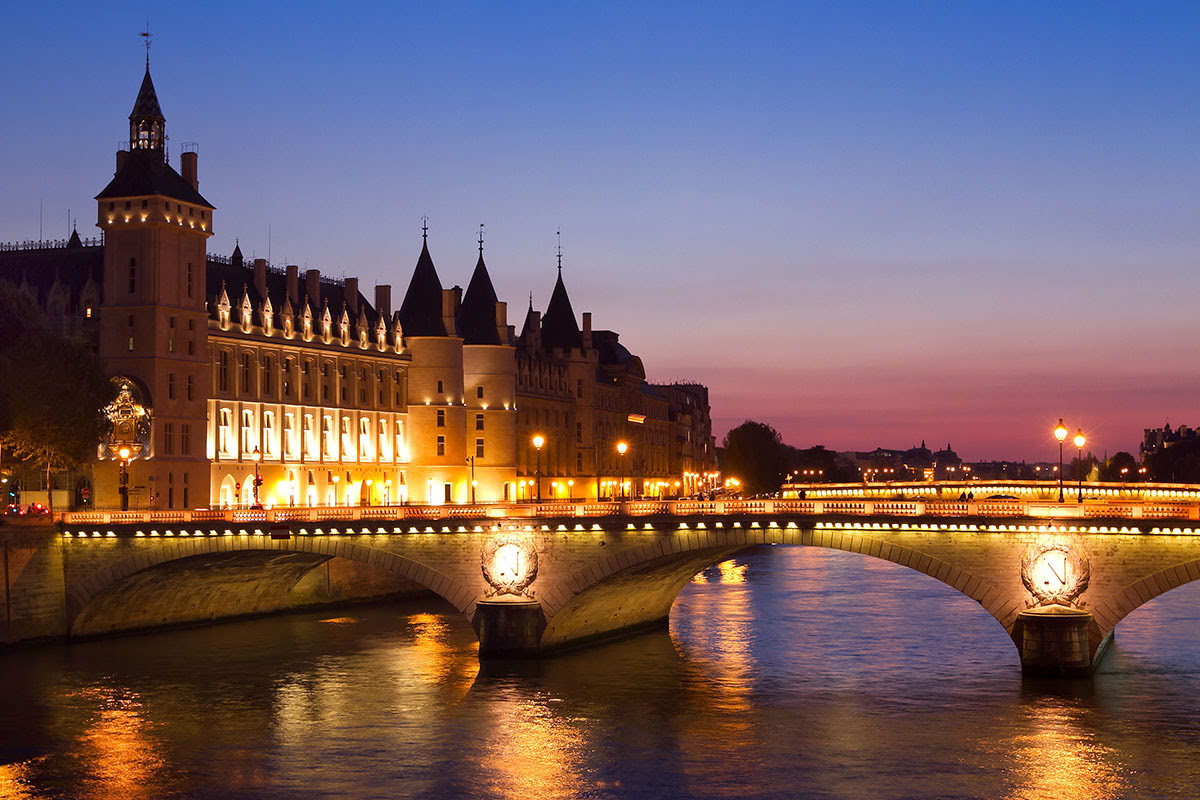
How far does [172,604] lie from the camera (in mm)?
82062

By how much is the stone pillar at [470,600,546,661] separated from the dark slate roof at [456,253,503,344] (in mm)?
61451

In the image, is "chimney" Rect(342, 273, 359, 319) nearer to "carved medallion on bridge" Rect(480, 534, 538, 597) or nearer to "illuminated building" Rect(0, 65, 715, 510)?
"illuminated building" Rect(0, 65, 715, 510)

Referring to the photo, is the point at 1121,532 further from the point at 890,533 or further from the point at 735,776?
the point at 735,776

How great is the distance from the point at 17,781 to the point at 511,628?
24187mm

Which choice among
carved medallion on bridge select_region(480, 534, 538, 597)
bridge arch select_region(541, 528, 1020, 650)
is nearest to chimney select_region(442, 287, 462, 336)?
bridge arch select_region(541, 528, 1020, 650)

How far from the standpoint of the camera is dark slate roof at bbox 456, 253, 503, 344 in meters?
129

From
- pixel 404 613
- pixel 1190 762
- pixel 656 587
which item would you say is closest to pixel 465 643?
pixel 656 587

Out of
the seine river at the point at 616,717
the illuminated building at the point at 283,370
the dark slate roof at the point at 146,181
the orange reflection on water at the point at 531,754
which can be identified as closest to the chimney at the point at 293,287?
the illuminated building at the point at 283,370

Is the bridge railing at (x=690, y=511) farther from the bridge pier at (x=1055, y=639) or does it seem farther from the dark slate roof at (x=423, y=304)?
the dark slate roof at (x=423, y=304)

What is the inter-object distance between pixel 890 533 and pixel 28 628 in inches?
1544

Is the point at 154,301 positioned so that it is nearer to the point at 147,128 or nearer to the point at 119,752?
the point at 147,128

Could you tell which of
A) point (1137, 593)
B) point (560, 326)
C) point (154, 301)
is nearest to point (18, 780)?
point (1137, 593)

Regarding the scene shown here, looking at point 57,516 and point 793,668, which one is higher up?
point 57,516

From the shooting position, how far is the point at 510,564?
6850 centimetres
